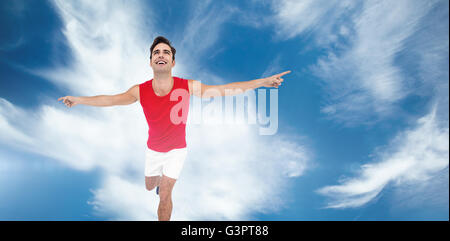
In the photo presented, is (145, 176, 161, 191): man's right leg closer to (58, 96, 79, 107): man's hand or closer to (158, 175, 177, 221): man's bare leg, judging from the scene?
(158, 175, 177, 221): man's bare leg

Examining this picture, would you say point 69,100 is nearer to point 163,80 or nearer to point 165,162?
point 163,80

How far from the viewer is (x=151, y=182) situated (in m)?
6.41

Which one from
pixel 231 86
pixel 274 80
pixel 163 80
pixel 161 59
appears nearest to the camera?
pixel 274 80

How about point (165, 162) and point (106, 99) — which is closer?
point (106, 99)

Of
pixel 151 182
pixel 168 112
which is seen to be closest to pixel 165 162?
pixel 168 112

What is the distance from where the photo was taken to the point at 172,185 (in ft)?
16.9

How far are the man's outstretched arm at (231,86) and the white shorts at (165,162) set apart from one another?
4.24 feet

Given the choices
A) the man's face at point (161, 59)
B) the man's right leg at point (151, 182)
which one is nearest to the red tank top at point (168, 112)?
the man's face at point (161, 59)

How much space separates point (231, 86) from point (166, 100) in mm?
1346

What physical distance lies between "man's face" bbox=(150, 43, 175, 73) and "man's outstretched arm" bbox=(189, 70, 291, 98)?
56 cm

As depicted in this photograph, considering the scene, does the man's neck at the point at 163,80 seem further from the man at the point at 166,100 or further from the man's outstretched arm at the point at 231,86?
the man's outstretched arm at the point at 231,86
